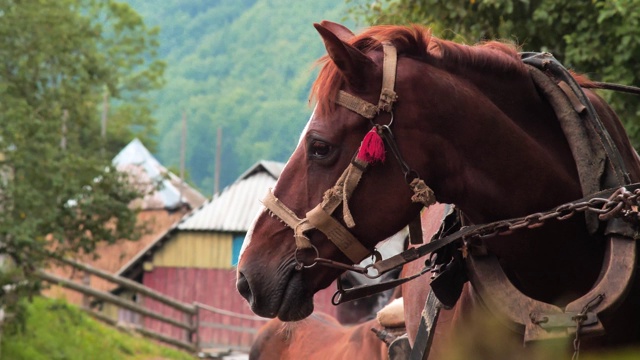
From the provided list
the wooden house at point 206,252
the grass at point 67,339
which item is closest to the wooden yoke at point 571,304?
the grass at point 67,339

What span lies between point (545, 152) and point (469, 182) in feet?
0.91

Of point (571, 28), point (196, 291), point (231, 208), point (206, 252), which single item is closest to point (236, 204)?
point (231, 208)

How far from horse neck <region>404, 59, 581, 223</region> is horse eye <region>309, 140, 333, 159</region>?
30 cm

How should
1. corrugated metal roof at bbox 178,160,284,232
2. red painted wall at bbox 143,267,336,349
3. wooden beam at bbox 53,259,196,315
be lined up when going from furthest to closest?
corrugated metal roof at bbox 178,160,284,232
red painted wall at bbox 143,267,336,349
wooden beam at bbox 53,259,196,315

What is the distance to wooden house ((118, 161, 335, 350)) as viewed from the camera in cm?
3269

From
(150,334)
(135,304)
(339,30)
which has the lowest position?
(150,334)

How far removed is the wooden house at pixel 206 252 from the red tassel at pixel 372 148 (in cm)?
2892

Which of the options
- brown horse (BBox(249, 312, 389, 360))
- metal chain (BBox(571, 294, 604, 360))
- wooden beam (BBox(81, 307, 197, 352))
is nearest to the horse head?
metal chain (BBox(571, 294, 604, 360))

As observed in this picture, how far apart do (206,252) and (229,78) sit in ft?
214

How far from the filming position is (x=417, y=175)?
11.1 ft

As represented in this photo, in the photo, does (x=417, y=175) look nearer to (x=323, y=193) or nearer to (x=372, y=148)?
(x=372, y=148)

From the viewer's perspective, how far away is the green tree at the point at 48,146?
14.1m

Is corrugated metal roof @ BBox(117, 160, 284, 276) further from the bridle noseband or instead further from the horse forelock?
the bridle noseband

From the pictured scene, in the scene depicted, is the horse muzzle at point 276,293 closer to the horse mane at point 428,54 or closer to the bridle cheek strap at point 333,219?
the bridle cheek strap at point 333,219
